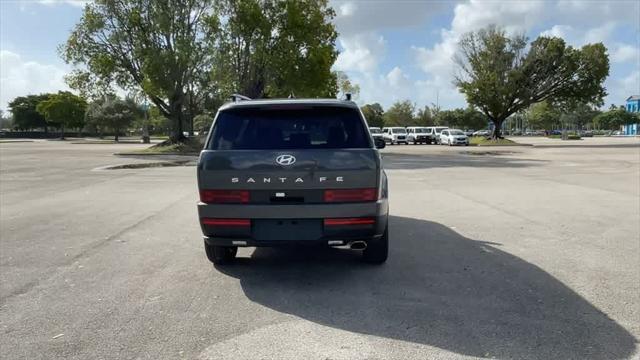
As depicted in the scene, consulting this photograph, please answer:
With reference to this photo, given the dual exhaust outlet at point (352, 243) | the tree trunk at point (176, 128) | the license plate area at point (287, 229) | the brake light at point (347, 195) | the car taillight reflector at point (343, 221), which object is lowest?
the dual exhaust outlet at point (352, 243)

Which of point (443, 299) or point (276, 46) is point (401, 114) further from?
point (443, 299)

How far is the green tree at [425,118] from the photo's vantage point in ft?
360

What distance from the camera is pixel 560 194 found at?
13.1 m

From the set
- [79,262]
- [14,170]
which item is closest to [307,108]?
[79,262]

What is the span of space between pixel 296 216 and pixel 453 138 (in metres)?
50.2

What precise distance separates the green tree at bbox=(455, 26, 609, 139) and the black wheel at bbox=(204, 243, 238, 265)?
50087 mm

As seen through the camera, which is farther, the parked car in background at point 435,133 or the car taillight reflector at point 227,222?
the parked car in background at point 435,133

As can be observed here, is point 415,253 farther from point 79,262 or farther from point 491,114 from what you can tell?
point 491,114

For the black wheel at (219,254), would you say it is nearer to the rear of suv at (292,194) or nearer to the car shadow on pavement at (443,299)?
the car shadow on pavement at (443,299)

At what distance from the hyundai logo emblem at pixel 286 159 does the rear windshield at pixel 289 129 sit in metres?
0.29

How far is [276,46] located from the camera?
3738 cm

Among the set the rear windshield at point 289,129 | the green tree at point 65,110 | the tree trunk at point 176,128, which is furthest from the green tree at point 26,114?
the rear windshield at point 289,129

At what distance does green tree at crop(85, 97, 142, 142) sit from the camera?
7731cm

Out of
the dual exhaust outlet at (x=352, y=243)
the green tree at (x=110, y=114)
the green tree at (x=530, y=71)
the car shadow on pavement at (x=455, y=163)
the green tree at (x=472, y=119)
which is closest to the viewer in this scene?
the dual exhaust outlet at (x=352, y=243)
